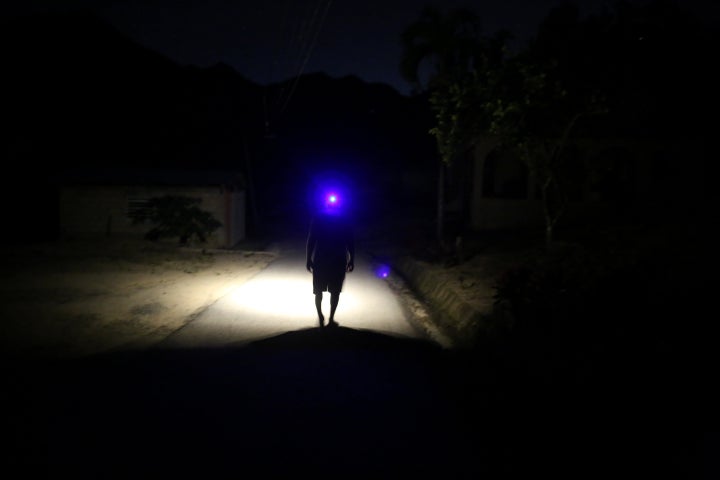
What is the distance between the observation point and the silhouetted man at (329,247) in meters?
8.68

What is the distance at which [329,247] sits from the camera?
8719 mm

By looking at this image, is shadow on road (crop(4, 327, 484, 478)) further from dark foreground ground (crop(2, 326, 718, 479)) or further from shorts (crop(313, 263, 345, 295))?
shorts (crop(313, 263, 345, 295))

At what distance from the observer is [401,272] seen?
57.1ft

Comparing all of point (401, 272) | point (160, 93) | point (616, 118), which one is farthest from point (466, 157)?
point (160, 93)

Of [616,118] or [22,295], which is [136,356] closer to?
[22,295]

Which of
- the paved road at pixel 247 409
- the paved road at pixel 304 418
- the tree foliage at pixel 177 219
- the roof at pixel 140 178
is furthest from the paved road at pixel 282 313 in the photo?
the roof at pixel 140 178

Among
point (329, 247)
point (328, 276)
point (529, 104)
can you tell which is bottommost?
point (328, 276)

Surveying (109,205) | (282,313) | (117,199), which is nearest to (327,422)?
(282,313)

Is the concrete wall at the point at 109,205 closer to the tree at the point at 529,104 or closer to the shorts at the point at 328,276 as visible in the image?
the tree at the point at 529,104

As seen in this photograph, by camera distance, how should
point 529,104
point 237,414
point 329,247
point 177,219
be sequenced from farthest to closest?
1. point 177,219
2. point 529,104
3. point 329,247
4. point 237,414

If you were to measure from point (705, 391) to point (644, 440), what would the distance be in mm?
1275

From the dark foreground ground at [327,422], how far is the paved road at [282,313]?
1.39 m

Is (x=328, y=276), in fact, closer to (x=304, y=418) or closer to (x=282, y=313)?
(x=282, y=313)

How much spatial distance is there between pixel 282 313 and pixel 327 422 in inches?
212
